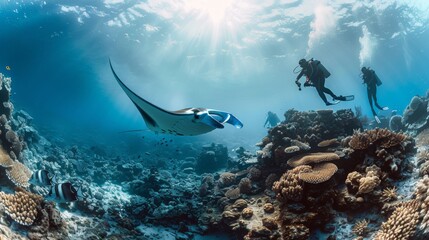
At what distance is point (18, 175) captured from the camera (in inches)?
292

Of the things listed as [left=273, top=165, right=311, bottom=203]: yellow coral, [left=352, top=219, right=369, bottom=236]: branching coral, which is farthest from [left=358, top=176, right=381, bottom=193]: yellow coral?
[left=273, top=165, right=311, bottom=203]: yellow coral

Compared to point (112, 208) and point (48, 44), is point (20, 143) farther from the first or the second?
point (48, 44)

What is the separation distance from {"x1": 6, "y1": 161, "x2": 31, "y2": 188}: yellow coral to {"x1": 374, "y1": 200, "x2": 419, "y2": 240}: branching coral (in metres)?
8.69

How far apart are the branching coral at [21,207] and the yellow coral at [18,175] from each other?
201cm

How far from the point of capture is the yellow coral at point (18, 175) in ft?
23.5

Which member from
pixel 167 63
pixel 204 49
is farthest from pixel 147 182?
pixel 167 63

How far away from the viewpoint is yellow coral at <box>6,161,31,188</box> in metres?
7.16

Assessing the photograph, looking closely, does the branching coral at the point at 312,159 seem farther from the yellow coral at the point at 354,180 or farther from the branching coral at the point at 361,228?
the branching coral at the point at 361,228

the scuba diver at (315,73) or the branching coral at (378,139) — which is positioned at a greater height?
the scuba diver at (315,73)

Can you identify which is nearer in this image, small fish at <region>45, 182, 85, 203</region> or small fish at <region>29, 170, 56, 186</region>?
small fish at <region>45, 182, 85, 203</region>

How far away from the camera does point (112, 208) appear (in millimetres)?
8297

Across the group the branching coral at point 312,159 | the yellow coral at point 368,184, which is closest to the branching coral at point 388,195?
the yellow coral at point 368,184

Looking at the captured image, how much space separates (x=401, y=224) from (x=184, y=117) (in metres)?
4.25

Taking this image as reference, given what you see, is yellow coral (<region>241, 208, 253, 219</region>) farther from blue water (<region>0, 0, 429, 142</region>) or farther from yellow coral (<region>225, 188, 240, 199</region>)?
blue water (<region>0, 0, 429, 142</region>)
